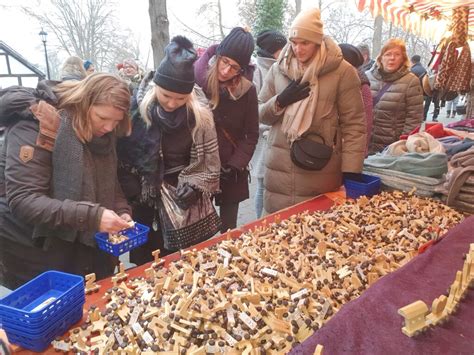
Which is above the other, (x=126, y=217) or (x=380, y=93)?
(x=380, y=93)

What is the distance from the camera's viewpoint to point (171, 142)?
6.15ft

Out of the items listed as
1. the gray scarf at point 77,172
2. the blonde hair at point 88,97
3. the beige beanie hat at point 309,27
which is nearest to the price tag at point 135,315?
the gray scarf at point 77,172

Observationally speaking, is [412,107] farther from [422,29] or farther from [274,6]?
[274,6]

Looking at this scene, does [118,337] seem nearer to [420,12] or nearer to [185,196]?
[185,196]

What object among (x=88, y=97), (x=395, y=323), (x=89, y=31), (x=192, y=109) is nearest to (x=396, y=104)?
(x=192, y=109)

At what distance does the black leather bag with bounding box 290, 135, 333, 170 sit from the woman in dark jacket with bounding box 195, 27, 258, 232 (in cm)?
29

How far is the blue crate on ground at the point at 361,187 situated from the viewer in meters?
2.13

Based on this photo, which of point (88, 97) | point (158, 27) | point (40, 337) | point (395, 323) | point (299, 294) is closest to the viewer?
point (395, 323)

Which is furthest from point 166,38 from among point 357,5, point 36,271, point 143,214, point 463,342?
point 463,342

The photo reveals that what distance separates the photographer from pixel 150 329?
1032 millimetres

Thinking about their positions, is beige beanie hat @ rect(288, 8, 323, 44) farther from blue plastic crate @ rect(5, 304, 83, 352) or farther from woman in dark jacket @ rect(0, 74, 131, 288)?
blue plastic crate @ rect(5, 304, 83, 352)

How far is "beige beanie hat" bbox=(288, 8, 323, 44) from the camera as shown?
2.03m

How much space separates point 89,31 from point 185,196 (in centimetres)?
2005

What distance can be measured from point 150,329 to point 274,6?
8265 mm
